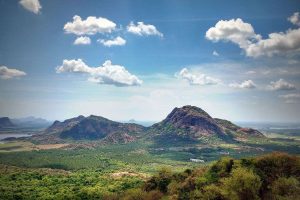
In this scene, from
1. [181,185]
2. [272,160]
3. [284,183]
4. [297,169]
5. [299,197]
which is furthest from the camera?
[181,185]

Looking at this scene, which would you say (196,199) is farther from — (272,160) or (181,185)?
(272,160)

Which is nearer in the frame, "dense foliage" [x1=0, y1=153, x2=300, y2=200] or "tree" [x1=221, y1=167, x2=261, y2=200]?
"tree" [x1=221, y1=167, x2=261, y2=200]

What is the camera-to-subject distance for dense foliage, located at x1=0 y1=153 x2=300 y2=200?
7425 centimetres

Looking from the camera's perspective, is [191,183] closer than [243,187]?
No

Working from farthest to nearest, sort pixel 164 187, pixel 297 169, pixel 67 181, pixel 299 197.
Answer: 1. pixel 67 181
2. pixel 164 187
3. pixel 297 169
4. pixel 299 197

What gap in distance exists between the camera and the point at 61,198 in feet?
397

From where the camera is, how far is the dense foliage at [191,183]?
74.2m

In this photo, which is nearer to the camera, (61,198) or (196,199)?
(196,199)

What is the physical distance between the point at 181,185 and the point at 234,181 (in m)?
30.6

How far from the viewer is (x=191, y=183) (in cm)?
10112

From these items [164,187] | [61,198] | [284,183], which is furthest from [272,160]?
[61,198]

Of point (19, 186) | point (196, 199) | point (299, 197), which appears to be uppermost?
point (299, 197)

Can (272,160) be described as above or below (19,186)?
above

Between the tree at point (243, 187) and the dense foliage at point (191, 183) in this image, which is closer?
the tree at point (243, 187)
